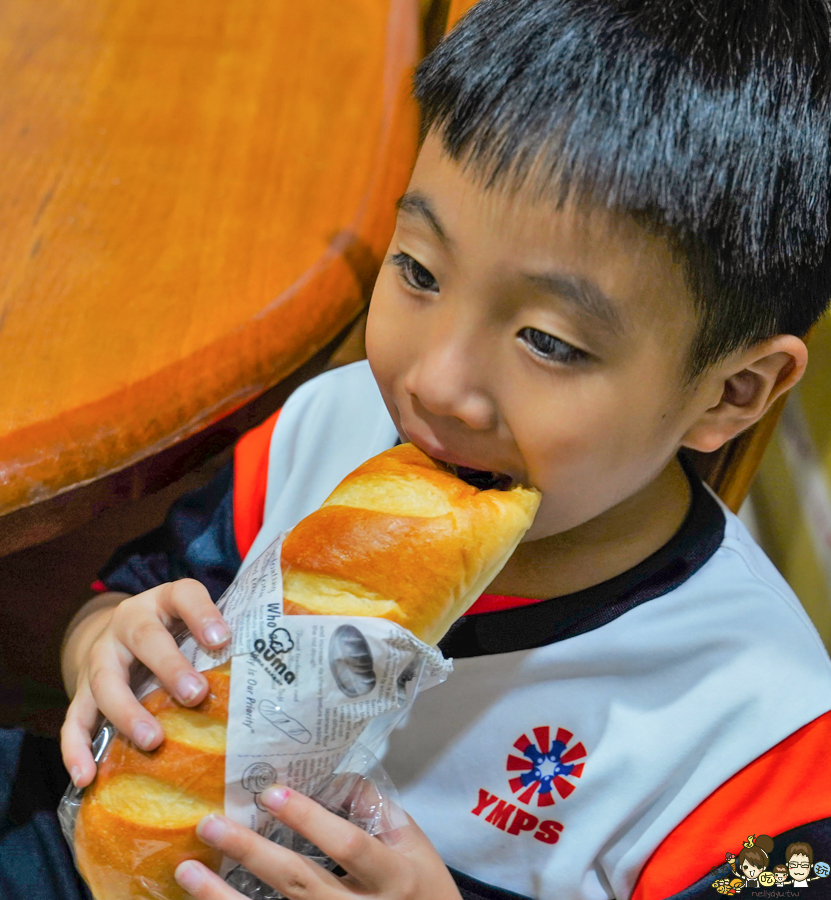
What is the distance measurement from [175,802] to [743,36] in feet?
2.73

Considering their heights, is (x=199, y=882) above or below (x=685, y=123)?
below

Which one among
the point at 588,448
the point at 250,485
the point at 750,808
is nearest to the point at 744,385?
the point at 588,448

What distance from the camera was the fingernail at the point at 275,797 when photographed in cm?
74

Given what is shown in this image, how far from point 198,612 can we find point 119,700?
0.38ft

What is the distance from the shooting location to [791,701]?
3.08 feet

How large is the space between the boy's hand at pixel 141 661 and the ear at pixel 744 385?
0.53 m

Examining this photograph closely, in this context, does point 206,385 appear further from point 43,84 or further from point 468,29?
point 43,84

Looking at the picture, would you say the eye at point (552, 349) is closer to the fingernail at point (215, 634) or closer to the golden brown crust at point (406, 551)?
the golden brown crust at point (406, 551)

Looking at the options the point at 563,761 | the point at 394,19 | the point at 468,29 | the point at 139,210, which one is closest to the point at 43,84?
the point at 139,210

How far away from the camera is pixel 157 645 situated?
32.2 inches

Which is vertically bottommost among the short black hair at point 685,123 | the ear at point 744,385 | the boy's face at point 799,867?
the boy's face at point 799,867

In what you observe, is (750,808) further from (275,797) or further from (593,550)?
(275,797)

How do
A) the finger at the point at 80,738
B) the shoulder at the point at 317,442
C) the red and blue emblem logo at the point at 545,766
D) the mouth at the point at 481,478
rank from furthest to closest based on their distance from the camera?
the shoulder at the point at 317,442, the red and blue emblem logo at the point at 545,766, the mouth at the point at 481,478, the finger at the point at 80,738

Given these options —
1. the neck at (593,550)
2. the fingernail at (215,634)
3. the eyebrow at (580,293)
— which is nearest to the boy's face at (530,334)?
the eyebrow at (580,293)
